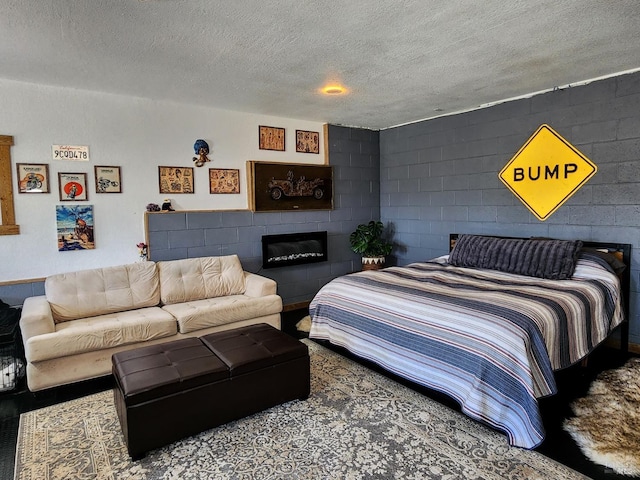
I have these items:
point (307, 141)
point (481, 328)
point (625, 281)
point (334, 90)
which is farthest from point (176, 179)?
point (625, 281)

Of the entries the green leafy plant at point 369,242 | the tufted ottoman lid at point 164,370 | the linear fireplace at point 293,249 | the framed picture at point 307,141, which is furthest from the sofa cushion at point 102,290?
the green leafy plant at point 369,242

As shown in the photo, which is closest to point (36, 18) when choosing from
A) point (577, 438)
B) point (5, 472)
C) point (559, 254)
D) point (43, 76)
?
point (43, 76)

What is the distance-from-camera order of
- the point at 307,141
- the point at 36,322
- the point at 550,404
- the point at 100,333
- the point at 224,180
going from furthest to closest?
the point at 307,141, the point at 224,180, the point at 100,333, the point at 36,322, the point at 550,404

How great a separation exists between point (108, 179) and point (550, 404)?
4.17m

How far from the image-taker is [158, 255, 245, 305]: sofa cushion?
12.5ft

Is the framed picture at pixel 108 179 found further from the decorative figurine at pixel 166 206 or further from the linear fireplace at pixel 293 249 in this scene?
the linear fireplace at pixel 293 249

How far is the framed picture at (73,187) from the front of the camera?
357 centimetres

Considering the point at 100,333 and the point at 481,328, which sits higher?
the point at 481,328

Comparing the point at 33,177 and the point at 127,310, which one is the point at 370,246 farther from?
the point at 33,177

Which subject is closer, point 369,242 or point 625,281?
point 625,281

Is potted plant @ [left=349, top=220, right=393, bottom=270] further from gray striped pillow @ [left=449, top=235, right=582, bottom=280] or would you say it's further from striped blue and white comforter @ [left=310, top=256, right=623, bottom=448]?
striped blue and white comforter @ [left=310, top=256, right=623, bottom=448]

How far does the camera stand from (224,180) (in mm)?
4500

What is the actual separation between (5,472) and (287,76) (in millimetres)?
3180

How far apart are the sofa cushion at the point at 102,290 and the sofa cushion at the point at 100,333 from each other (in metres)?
0.09
